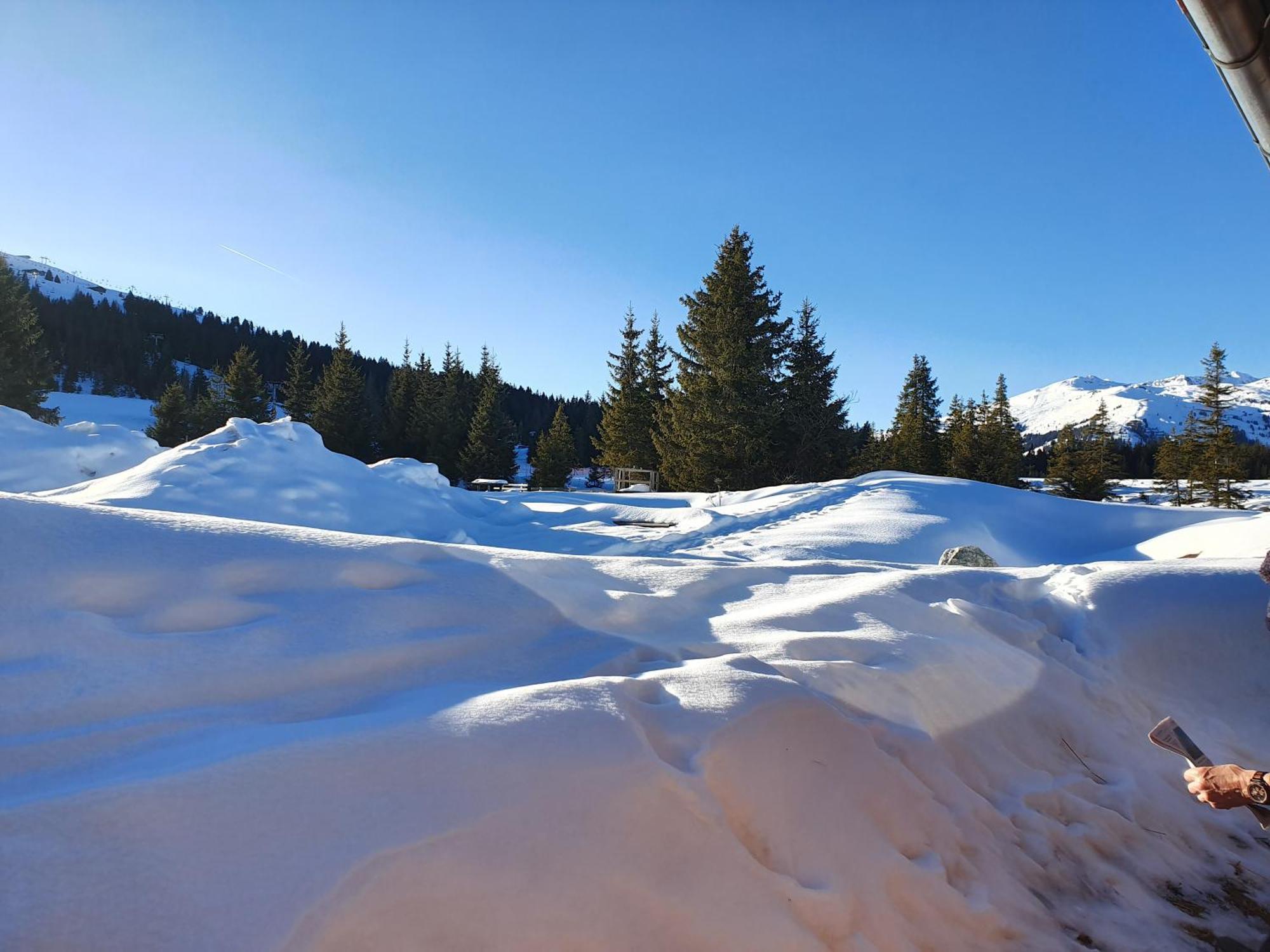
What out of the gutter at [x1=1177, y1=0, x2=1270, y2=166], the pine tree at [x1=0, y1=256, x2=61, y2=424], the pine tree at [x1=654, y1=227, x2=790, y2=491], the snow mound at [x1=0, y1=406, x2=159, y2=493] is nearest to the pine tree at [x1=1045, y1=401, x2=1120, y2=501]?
the pine tree at [x1=654, y1=227, x2=790, y2=491]

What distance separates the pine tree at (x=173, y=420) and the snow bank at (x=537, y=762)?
35.4 metres

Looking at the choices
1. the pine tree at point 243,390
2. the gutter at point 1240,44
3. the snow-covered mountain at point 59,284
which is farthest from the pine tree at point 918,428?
the snow-covered mountain at point 59,284

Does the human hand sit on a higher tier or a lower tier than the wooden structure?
lower

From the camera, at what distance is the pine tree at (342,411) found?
127 feet

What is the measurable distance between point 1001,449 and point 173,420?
41372 mm

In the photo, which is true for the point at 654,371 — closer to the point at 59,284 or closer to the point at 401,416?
the point at 401,416

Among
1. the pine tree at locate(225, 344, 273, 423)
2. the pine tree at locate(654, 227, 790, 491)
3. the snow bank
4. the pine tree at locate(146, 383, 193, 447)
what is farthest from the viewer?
the pine tree at locate(225, 344, 273, 423)

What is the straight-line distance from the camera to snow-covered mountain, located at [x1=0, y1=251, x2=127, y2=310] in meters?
91.8

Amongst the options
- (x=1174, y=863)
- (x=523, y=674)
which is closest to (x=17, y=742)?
(x=523, y=674)

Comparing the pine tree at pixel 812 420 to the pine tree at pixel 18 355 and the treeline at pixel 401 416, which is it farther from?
the pine tree at pixel 18 355

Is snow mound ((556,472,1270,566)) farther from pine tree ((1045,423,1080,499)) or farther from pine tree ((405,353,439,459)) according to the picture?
pine tree ((405,353,439,459))

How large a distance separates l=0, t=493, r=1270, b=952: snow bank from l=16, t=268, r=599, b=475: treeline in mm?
42182

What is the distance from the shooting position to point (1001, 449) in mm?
33344

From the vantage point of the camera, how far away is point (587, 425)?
201ft
